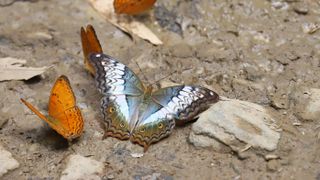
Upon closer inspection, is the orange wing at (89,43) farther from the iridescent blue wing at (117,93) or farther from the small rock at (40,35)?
the small rock at (40,35)

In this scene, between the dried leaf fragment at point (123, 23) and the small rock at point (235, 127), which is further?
the dried leaf fragment at point (123, 23)

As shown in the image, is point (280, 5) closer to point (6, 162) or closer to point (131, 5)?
point (131, 5)

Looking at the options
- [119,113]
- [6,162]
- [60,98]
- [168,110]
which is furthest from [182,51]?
[6,162]

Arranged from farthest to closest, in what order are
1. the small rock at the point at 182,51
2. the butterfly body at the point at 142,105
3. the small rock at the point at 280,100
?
the small rock at the point at 182,51 → the small rock at the point at 280,100 → the butterfly body at the point at 142,105

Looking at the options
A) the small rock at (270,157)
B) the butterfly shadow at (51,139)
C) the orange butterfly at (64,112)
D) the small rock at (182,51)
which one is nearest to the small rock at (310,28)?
the small rock at (182,51)

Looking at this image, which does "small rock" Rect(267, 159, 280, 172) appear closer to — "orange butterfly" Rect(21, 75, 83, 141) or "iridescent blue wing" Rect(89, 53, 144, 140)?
"iridescent blue wing" Rect(89, 53, 144, 140)

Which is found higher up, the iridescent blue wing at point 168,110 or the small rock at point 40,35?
the iridescent blue wing at point 168,110

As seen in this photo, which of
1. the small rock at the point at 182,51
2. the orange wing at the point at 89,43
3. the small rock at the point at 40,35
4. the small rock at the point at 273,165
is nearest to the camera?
the small rock at the point at 273,165

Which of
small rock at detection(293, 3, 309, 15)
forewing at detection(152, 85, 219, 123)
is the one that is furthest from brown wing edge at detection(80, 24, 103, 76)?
small rock at detection(293, 3, 309, 15)
